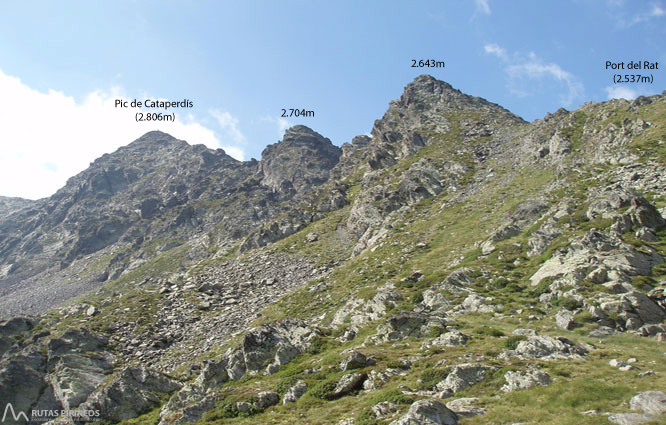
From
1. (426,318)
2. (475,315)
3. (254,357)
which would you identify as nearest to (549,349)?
(426,318)

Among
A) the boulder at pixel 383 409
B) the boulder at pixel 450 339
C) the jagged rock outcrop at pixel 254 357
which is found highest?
the boulder at pixel 450 339

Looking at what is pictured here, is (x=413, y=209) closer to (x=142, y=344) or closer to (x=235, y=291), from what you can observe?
(x=235, y=291)

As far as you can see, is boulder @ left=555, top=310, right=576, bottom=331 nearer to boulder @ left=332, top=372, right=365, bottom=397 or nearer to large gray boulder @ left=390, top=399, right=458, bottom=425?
boulder @ left=332, top=372, right=365, bottom=397

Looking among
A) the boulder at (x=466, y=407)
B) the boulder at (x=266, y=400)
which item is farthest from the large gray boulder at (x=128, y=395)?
the boulder at (x=466, y=407)

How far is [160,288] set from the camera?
259ft

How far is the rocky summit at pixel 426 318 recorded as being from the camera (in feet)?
66.3

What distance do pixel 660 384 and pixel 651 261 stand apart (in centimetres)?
2226

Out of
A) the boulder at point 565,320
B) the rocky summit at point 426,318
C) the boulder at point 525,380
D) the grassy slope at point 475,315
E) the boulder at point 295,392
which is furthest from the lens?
the boulder at point 565,320

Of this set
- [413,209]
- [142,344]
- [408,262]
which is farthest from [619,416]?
[413,209]

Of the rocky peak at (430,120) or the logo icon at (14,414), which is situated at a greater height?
the rocky peak at (430,120)

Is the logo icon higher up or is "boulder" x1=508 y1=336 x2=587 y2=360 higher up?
"boulder" x1=508 y1=336 x2=587 y2=360

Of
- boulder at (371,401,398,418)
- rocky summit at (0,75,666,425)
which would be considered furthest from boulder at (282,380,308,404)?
boulder at (371,401,398,418)

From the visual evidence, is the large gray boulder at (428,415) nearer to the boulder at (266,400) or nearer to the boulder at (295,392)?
the boulder at (295,392)

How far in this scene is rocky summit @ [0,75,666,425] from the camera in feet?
66.3
